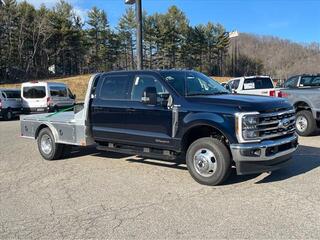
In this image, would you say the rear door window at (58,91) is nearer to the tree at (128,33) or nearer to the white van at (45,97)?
the white van at (45,97)

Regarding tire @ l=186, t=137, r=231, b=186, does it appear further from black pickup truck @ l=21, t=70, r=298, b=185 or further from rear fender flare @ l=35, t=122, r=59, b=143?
rear fender flare @ l=35, t=122, r=59, b=143

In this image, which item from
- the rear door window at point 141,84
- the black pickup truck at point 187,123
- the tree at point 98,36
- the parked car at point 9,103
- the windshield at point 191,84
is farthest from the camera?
the tree at point 98,36

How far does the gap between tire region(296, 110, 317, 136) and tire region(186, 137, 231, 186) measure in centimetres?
693

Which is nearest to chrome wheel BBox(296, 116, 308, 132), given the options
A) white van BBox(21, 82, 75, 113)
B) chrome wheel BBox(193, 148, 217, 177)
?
chrome wheel BBox(193, 148, 217, 177)

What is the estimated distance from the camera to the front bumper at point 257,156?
22.5ft

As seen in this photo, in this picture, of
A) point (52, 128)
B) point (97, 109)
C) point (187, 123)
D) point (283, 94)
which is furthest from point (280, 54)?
point (187, 123)

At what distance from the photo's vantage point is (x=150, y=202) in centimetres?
648

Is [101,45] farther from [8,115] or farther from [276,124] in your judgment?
[276,124]

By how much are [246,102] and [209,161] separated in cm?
114

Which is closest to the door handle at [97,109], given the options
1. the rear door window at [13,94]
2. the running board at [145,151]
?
the running board at [145,151]

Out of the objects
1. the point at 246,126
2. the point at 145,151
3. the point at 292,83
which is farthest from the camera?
the point at 292,83

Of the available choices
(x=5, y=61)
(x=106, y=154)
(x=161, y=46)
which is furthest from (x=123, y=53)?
(x=106, y=154)

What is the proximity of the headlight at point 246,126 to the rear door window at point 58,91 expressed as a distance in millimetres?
18655

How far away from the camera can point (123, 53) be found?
9556 centimetres
